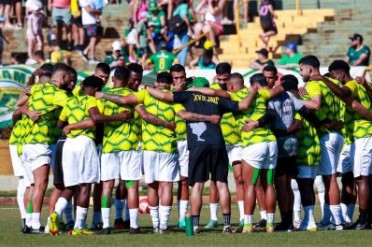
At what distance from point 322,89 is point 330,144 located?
91cm

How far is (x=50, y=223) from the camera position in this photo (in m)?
23.9

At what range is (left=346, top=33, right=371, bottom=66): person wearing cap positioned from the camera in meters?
39.1

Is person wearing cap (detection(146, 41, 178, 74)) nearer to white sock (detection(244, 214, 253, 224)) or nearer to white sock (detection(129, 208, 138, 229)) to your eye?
white sock (detection(129, 208, 138, 229))

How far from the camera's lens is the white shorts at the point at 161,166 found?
24.5 m

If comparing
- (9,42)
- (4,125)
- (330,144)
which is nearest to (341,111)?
(330,144)

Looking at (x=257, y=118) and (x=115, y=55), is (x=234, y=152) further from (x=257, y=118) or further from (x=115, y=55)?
(x=115, y=55)

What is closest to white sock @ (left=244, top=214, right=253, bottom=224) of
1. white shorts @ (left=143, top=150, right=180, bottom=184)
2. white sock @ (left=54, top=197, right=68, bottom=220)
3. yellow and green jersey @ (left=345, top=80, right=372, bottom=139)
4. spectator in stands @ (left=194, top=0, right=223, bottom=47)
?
white shorts @ (left=143, top=150, right=180, bottom=184)

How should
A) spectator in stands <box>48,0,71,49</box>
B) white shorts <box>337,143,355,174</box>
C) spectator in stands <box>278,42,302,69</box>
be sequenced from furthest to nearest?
spectator in stands <box>48,0,71,49</box> → spectator in stands <box>278,42,302,69</box> → white shorts <box>337,143,355,174</box>

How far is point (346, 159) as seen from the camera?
25.2 metres

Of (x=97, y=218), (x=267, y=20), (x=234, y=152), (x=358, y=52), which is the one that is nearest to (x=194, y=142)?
(x=234, y=152)

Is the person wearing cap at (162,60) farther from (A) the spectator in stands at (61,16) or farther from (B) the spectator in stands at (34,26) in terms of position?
(B) the spectator in stands at (34,26)

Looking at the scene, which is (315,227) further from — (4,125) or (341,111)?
(4,125)

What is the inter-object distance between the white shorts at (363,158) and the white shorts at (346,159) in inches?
4.3

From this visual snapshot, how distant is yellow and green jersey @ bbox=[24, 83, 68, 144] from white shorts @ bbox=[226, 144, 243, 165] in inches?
112
